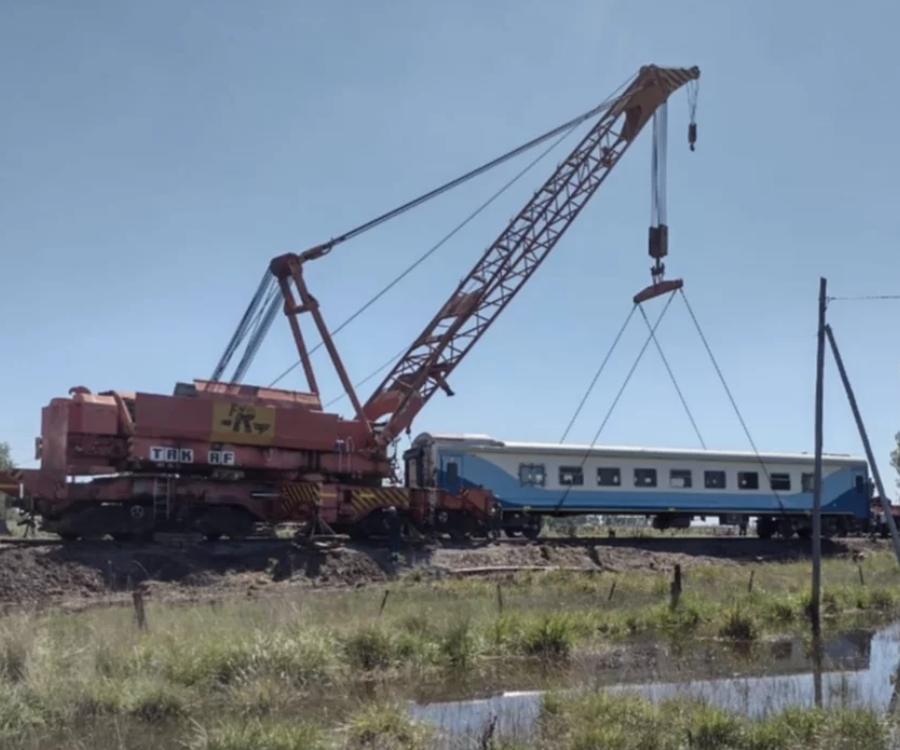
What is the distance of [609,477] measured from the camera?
31531mm

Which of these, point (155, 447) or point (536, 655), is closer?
point (536, 655)

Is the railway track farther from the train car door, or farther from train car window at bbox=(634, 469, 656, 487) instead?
the train car door

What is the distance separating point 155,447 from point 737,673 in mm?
14500

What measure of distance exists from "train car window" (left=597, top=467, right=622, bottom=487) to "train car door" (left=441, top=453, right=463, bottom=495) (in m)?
4.62

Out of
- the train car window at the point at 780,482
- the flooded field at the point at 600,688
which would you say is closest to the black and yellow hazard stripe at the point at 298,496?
the flooded field at the point at 600,688

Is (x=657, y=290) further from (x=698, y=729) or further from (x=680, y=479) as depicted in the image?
(x=698, y=729)

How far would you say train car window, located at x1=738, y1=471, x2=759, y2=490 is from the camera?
3359 centimetres

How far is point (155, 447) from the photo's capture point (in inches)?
896

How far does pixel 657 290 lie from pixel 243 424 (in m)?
12.7

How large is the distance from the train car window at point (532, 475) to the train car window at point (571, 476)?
0.60 metres

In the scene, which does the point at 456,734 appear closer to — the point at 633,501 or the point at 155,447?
the point at 155,447

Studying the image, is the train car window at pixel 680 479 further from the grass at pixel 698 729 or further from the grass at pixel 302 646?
the grass at pixel 698 729

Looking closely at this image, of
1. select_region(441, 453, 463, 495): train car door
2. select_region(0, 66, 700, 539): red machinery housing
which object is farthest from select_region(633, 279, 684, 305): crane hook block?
select_region(441, 453, 463, 495): train car door

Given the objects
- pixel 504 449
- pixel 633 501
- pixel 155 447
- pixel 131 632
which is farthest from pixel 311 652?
pixel 633 501
